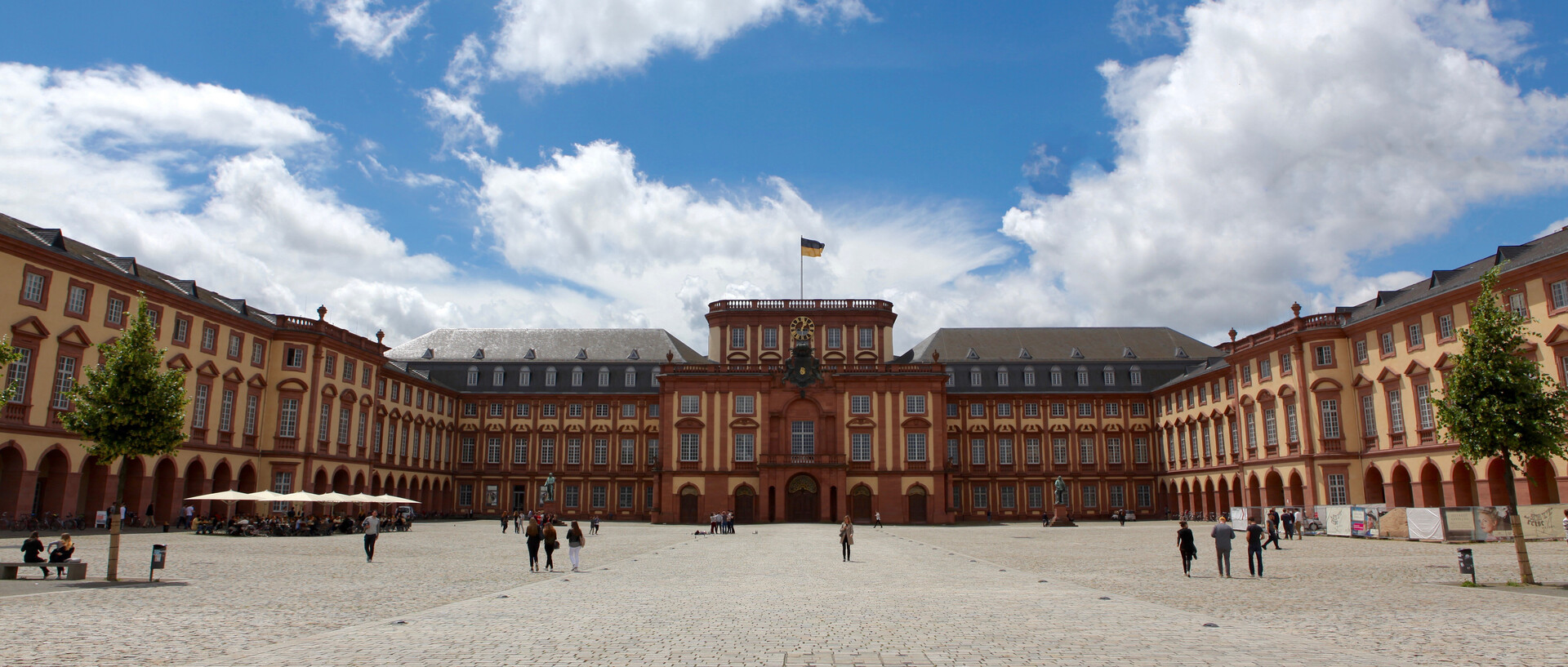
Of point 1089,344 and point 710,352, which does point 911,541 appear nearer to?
point 710,352

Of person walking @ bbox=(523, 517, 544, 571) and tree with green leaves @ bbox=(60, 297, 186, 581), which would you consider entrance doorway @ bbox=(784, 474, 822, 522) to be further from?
tree with green leaves @ bbox=(60, 297, 186, 581)

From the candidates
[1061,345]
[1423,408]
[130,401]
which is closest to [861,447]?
[1061,345]

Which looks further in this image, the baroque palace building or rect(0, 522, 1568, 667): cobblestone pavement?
the baroque palace building

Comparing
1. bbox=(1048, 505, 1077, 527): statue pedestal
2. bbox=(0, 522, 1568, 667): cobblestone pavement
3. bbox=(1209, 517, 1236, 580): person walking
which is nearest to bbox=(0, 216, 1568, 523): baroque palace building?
bbox=(1048, 505, 1077, 527): statue pedestal

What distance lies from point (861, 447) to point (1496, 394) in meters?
48.7

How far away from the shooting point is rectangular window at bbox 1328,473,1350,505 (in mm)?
51487

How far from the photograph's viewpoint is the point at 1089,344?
277ft

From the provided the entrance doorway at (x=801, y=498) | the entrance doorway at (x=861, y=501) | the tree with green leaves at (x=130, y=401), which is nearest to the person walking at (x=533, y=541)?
the tree with green leaves at (x=130, y=401)

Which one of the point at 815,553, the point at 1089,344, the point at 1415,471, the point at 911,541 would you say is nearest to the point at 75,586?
the point at 815,553

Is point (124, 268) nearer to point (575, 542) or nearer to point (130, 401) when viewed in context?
point (130, 401)

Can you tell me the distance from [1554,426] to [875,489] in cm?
4769

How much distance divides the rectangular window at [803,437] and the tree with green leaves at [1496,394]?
49017mm

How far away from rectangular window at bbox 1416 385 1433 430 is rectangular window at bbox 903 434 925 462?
103 feet

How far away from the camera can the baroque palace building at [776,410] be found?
42438 millimetres
